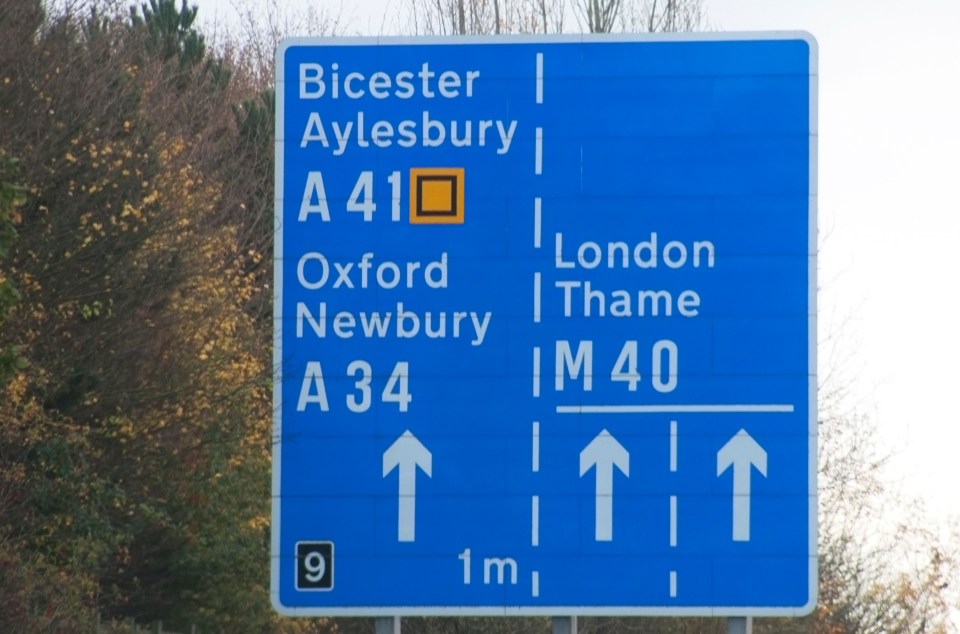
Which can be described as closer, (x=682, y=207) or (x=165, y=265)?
(x=682, y=207)

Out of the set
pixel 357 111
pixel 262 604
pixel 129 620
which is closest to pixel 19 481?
pixel 129 620

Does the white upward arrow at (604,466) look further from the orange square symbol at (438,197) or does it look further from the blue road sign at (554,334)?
the orange square symbol at (438,197)

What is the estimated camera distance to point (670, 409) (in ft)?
30.9

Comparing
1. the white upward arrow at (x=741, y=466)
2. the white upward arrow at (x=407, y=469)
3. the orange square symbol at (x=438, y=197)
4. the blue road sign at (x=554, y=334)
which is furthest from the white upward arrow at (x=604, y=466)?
the orange square symbol at (x=438, y=197)

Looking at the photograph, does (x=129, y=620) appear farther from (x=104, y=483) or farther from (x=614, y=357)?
(x=614, y=357)

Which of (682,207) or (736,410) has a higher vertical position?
(682,207)

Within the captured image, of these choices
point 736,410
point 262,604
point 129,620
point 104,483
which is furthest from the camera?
point 262,604

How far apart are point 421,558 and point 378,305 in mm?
1161

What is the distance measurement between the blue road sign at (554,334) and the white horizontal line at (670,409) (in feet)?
0.03

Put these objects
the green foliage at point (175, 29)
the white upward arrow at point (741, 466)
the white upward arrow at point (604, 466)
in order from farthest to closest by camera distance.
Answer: the green foliage at point (175, 29) < the white upward arrow at point (604, 466) < the white upward arrow at point (741, 466)

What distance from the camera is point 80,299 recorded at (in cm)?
2167

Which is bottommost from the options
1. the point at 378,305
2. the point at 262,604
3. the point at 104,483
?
the point at 262,604

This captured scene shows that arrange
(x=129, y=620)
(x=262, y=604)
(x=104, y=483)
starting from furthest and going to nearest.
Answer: (x=262, y=604), (x=129, y=620), (x=104, y=483)

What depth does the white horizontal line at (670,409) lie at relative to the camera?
9359 millimetres
